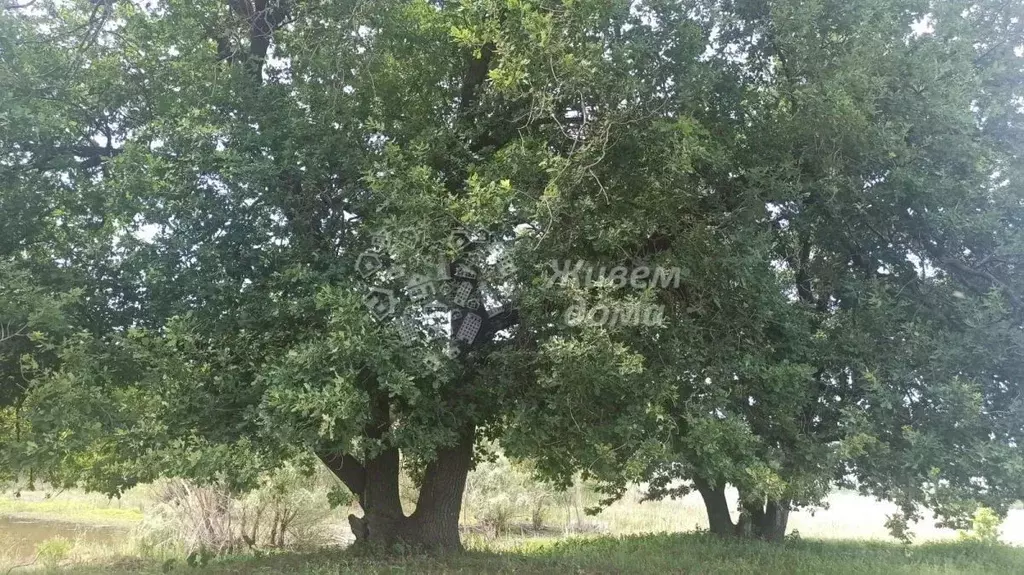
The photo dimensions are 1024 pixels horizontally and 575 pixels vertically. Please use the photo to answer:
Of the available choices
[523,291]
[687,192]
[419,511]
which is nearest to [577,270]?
[523,291]

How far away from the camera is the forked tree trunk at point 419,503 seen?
9.95 metres

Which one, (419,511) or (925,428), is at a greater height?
(925,428)

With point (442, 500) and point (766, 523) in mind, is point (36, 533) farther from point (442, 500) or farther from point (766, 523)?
point (766, 523)

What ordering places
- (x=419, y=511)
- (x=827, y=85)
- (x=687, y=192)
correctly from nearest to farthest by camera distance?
(x=827, y=85), (x=687, y=192), (x=419, y=511)

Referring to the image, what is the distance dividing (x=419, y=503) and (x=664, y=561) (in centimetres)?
407

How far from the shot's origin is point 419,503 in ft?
33.6

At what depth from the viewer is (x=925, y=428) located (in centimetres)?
732

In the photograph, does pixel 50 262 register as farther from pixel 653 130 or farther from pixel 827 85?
pixel 827 85

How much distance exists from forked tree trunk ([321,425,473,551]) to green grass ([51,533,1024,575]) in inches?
18.2

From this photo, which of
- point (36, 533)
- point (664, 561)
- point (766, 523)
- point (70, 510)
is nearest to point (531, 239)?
point (664, 561)

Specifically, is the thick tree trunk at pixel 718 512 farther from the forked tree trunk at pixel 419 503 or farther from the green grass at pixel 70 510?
the green grass at pixel 70 510

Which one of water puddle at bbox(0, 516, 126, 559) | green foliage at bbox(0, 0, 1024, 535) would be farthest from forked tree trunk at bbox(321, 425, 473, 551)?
water puddle at bbox(0, 516, 126, 559)

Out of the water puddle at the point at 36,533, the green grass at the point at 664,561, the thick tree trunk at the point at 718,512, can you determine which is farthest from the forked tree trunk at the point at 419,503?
the water puddle at the point at 36,533

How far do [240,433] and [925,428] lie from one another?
794 centimetres
